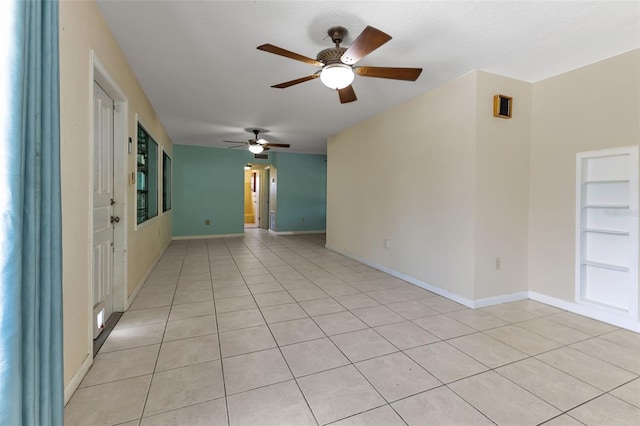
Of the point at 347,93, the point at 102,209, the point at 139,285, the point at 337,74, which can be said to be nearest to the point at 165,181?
the point at 139,285

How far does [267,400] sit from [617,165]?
3.63 metres

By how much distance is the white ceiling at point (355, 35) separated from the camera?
2018 mm

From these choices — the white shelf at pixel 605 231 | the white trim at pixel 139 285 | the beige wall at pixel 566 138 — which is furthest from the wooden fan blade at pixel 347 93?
the white trim at pixel 139 285

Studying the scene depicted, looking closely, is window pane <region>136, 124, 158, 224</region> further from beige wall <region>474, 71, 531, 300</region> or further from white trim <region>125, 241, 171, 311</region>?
beige wall <region>474, 71, 531, 300</region>

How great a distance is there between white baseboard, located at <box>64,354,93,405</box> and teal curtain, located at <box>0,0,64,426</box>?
0.62m

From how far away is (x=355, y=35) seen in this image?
2342 millimetres

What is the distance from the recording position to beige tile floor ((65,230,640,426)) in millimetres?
1521

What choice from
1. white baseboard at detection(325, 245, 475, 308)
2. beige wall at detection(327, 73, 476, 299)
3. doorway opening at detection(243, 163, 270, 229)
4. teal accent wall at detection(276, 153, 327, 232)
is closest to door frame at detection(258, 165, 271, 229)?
doorway opening at detection(243, 163, 270, 229)

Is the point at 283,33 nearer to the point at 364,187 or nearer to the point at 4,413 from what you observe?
the point at 4,413

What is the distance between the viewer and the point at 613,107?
8.60ft

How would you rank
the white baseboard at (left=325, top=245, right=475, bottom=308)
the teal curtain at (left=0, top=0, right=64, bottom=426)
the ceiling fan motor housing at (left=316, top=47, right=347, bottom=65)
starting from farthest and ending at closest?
the white baseboard at (left=325, top=245, right=475, bottom=308) < the ceiling fan motor housing at (left=316, top=47, right=347, bottom=65) < the teal curtain at (left=0, top=0, right=64, bottom=426)

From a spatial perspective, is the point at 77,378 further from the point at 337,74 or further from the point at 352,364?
the point at 337,74

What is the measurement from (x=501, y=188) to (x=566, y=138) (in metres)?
0.79

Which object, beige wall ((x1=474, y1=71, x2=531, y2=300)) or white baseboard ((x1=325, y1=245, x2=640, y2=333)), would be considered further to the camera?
beige wall ((x1=474, y1=71, x2=531, y2=300))
